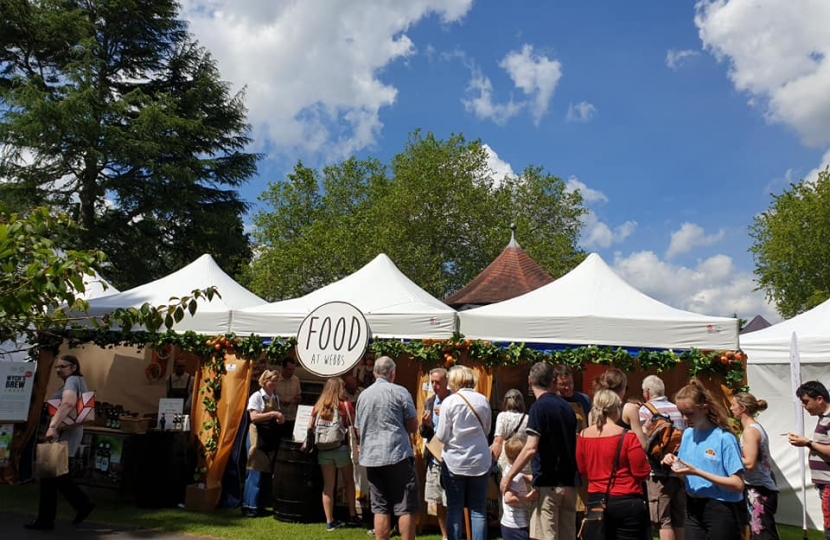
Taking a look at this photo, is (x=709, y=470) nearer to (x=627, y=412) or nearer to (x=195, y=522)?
(x=627, y=412)

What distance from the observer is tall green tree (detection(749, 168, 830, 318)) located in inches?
1014

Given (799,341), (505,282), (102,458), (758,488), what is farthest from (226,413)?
(505,282)

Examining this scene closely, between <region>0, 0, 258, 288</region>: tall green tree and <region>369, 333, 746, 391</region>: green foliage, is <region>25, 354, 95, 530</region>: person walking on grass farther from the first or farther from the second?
<region>0, 0, 258, 288</region>: tall green tree

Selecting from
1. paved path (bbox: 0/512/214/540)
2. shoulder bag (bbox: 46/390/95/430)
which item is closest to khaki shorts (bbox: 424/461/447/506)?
paved path (bbox: 0/512/214/540)

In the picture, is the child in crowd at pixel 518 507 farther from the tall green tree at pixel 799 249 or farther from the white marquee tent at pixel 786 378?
the tall green tree at pixel 799 249

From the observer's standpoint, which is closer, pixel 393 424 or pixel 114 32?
pixel 393 424

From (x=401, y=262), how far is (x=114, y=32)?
51.0 feet

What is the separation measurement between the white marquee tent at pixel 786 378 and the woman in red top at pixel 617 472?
5.91m

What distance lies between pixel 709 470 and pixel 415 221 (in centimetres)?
3079

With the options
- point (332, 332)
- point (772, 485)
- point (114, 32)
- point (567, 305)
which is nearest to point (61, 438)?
point (332, 332)

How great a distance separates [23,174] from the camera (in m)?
22.2

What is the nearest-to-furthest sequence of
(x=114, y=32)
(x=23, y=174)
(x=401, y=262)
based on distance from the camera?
(x=23, y=174) < (x=114, y=32) < (x=401, y=262)

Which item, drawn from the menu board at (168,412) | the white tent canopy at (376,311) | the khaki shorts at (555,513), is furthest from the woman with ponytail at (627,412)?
the menu board at (168,412)

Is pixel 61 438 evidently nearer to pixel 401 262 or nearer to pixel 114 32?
pixel 114 32
